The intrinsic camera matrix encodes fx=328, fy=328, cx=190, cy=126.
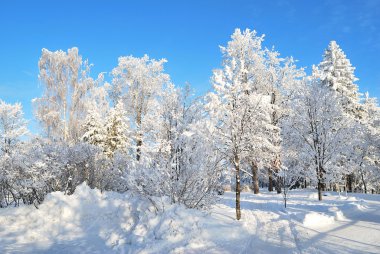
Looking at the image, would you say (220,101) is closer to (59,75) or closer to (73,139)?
(73,139)

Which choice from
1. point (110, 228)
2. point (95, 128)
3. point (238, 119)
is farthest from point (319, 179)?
point (95, 128)

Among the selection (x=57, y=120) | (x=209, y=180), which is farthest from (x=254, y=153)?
(x=57, y=120)

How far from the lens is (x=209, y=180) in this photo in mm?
13312

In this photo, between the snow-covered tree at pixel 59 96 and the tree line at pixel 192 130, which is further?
the snow-covered tree at pixel 59 96

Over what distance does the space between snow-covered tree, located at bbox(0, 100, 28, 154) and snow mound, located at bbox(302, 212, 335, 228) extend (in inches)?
1301

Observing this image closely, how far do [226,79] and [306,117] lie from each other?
950 cm

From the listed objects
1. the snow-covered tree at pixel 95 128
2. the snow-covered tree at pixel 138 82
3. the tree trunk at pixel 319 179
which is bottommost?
the tree trunk at pixel 319 179

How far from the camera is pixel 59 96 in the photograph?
→ 97.2 ft

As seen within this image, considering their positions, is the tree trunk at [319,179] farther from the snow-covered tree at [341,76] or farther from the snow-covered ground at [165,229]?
the snow-covered tree at [341,76]

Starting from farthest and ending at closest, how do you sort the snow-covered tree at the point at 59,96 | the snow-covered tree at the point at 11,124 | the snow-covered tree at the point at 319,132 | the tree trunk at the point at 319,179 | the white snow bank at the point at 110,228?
the snow-covered tree at the point at 11,124
the snow-covered tree at the point at 59,96
the snow-covered tree at the point at 319,132
the tree trunk at the point at 319,179
the white snow bank at the point at 110,228

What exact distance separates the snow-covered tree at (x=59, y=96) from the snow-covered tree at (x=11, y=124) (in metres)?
9.08

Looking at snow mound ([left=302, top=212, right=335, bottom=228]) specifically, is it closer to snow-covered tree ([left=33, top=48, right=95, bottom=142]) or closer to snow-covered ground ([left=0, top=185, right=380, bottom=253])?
snow-covered ground ([left=0, top=185, right=380, bottom=253])

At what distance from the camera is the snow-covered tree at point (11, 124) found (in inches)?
1445

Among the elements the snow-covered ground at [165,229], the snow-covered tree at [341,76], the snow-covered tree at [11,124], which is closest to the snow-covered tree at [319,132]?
the snow-covered ground at [165,229]
